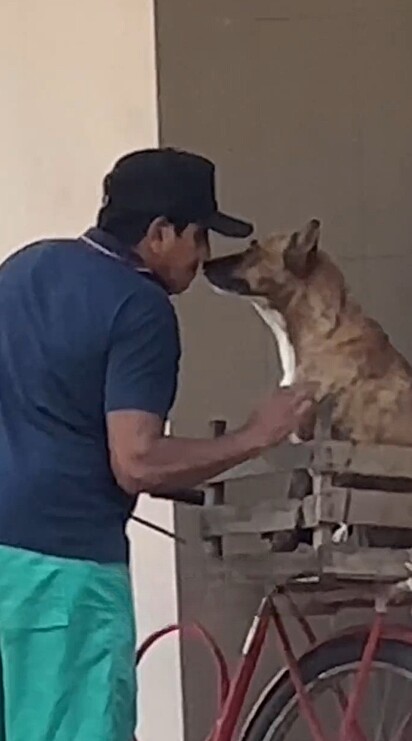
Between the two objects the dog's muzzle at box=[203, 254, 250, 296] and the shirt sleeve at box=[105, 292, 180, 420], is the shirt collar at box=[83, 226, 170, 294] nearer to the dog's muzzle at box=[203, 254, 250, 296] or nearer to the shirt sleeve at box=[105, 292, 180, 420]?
the shirt sleeve at box=[105, 292, 180, 420]

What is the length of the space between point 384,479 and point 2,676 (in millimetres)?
590

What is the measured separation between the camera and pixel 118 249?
2082 millimetres

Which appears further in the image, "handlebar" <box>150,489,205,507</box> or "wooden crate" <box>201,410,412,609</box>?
"handlebar" <box>150,489,205,507</box>

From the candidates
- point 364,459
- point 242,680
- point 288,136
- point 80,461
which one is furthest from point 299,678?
point 288,136

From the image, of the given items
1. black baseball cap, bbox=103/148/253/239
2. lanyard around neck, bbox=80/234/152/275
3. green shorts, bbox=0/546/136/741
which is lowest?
green shorts, bbox=0/546/136/741

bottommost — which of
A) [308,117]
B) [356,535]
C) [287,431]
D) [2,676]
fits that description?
[2,676]

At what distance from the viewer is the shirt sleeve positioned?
6.41 feet

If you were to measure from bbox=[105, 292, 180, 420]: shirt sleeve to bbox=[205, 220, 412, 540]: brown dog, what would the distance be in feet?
1.04

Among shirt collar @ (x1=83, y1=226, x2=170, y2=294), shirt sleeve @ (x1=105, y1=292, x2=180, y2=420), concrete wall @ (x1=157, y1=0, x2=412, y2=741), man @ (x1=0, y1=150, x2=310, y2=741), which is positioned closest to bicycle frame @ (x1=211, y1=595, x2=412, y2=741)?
man @ (x1=0, y1=150, x2=310, y2=741)

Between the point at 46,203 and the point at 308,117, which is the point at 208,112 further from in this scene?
the point at 46,203

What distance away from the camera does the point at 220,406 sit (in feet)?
9.80

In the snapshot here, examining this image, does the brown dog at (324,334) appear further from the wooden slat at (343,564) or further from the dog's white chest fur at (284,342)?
the wooden slat at (343,564)

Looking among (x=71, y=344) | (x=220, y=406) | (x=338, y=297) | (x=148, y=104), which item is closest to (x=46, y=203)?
(x=148, y=104)

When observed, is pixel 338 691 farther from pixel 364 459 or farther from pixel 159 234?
pixel 159 234
